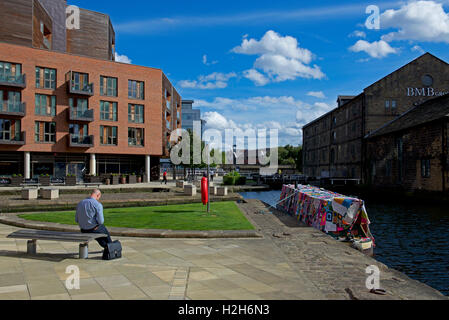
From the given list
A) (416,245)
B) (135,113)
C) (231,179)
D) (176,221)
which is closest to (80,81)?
(135,113)

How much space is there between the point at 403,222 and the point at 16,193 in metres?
26.6

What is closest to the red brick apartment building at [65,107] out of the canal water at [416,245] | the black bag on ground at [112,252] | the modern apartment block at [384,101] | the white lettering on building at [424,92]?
the modern apartment block at [384,101]

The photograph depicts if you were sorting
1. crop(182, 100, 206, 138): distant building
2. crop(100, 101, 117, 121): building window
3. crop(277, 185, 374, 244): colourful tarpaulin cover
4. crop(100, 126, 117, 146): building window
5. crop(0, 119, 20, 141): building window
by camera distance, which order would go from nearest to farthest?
crop(277, 185, 374, 244): colourful tarpaulin cover
crop(0, 119, 20, 141): building window
crop(100, 126, 117, 146): building window
crop(100, 101, 117, 121): building window
crop(182, 100, 206, 138): distant building

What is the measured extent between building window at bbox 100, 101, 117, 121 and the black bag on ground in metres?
38.6

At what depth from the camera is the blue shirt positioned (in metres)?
7.92

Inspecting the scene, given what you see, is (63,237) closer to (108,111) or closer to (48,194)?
(48,194)

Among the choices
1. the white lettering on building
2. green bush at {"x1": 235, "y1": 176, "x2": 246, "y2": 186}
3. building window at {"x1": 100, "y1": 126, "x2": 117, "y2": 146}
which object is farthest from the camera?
green bush at {"x1": 235, "y1": 176, "x2": 246, "y2": 186}

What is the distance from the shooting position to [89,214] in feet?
26.0

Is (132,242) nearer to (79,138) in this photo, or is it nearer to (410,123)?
(79,138)

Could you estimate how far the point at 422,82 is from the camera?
157 ft

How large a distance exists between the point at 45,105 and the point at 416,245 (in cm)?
3949

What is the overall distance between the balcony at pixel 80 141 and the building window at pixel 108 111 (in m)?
3.31

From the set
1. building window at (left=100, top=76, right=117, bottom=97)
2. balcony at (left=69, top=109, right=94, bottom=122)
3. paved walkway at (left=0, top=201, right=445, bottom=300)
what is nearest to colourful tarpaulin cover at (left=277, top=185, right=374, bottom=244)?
paved walkway at (left=0, top=201, right=445, bottom=300)

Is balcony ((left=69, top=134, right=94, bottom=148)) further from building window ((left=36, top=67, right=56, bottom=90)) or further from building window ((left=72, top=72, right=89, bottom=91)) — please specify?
building window ((left=36, top=67, right=56, bottom=90))
